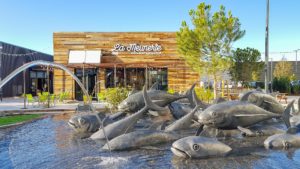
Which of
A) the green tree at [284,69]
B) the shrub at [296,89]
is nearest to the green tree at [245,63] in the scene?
the shrub at [296,89]

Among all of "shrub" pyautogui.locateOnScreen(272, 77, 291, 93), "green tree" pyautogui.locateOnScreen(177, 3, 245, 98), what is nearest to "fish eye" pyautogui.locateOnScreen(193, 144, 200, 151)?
"green tree" pyautogui.locateOnScreen(177, 3, 245, 98)

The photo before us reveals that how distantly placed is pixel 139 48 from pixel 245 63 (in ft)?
36.5

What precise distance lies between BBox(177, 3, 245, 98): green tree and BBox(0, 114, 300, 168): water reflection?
1947cm

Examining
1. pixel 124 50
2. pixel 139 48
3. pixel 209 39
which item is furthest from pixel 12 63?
pixel 209 39

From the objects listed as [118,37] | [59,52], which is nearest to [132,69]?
[118,37]

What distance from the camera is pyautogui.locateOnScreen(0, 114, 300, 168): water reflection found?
23.0 ft

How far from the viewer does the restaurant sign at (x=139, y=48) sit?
114 feet

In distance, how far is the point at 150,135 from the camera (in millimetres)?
8625

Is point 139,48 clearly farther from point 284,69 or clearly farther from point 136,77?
point 284,69

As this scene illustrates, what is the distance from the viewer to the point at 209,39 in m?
28.2

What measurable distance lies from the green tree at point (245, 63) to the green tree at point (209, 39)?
9.13ft

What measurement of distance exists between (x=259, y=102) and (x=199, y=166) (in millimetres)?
4814

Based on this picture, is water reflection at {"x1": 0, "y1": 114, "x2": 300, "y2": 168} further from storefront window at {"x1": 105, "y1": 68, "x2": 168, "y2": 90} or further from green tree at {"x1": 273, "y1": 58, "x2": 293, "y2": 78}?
green tree at {"x1": 273, "y1": 58, "x2": 293, "y2": 78}

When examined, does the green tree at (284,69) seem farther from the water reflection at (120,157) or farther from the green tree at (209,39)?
the water reflection at (120,157)
